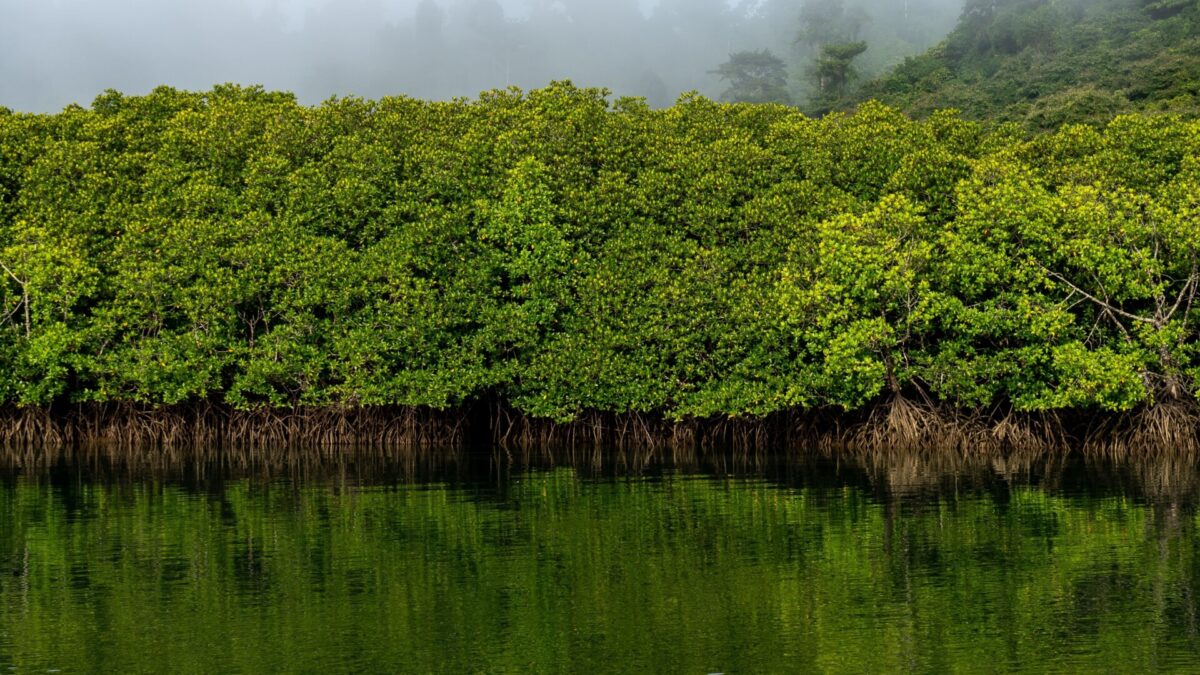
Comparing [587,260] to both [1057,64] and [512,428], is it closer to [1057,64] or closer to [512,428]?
[512,428]

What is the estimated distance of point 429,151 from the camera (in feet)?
135

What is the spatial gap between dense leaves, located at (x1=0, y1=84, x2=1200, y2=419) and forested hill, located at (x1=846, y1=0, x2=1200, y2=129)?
36282 millimetres

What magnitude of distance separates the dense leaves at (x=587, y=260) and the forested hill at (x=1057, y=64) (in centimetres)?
3628

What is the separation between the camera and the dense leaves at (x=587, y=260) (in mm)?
34812

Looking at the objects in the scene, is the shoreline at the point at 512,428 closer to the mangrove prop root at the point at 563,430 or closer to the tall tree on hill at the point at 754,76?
the mangrove prop root at the point at 563,430

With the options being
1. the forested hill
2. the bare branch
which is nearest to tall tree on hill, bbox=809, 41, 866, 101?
the forested hill

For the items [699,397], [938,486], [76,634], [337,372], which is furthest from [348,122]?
[76,634]

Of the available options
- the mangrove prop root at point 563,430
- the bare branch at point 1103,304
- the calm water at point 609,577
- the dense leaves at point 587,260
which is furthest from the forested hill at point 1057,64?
the calm water at point 609,577

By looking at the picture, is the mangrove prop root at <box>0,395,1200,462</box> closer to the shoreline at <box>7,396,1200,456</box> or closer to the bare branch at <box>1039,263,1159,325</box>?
the shoreline at <box>7,396,1200,456</box>

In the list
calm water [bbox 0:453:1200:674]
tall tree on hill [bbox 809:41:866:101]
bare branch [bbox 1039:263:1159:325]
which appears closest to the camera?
calm water [bbox 0:453:1200:674]

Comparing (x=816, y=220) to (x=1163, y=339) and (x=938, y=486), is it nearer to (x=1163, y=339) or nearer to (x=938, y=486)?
(x=1163, y=339)

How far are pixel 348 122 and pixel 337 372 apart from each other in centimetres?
932

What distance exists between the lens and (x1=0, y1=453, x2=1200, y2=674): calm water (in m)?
12.6

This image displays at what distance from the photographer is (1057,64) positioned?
92562mm
